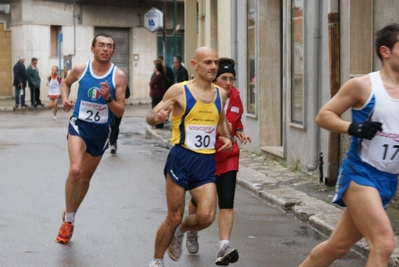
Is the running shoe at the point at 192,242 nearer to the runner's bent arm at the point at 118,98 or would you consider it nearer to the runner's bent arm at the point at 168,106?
the runner's bent arm at the point at 118,98

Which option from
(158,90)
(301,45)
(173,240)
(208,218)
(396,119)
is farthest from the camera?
(158,90)

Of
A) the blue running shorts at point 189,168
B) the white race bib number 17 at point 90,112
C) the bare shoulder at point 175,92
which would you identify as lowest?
the blue running shorts at point 189,168

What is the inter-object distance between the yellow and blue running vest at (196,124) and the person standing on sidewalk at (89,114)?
64.5 inches

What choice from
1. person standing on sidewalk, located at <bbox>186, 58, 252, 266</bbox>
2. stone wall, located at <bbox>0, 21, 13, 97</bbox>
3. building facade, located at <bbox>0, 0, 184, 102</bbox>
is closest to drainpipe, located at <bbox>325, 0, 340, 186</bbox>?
person standing on sidewalk, located at <bbox>186, 58, 252, 266</bbox>

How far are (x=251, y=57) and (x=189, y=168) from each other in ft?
37.1

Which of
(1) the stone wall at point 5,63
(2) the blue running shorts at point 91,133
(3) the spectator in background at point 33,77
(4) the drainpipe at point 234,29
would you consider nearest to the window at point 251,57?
(4) the drainpipe at point 234,29

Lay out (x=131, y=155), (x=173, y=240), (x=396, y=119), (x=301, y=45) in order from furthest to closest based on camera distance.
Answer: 1. (x=131, y=155)
2. (x=301, y=45)
3. (x=173, y=240)
4. (x=396, y=119)

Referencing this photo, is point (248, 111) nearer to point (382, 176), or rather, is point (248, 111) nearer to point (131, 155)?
point (131, 155)

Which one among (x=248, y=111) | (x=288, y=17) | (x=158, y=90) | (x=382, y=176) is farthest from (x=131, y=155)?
(x=382, y=176)

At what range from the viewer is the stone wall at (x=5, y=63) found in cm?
4297

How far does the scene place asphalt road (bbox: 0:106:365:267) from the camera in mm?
8359

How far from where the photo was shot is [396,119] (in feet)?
19.1

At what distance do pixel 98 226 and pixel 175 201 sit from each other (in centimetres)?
268

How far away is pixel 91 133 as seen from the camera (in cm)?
926
